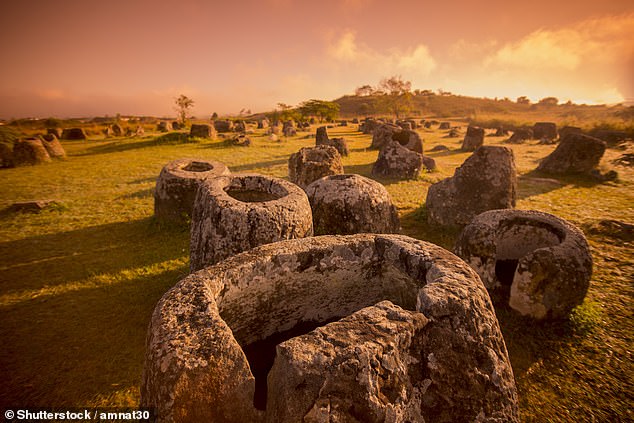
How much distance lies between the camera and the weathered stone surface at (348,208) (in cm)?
534

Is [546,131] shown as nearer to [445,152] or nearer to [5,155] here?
[445,152]

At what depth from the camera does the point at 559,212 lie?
26.8ft

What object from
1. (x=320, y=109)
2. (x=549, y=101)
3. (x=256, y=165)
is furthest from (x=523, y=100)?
(x=256, y=165)

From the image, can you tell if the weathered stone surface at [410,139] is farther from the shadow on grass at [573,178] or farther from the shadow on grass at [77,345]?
the shadow on grass at [77,345]

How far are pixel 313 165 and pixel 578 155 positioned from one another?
12182mm

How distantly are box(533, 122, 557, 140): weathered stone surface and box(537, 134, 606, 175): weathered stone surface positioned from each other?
14796 mm

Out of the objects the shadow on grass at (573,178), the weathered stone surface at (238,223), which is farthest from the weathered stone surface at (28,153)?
the shadow on grass at (573,178)

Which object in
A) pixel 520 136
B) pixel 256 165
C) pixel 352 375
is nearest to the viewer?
pixel 352 375

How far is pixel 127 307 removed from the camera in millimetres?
4402

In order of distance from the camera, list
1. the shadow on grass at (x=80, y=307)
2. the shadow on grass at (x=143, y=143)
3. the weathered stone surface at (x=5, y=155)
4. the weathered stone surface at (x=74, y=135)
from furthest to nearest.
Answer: the weathered stone surface at (x=74, y=135) → the shadow on grass at (x=143, y=143) → the weathered stone surface at (x=5, y=155) → the shadow on grass at (x=80, y=307)

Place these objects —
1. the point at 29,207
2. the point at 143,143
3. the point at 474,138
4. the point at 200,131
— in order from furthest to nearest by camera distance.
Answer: the point at 200,131 < the point at 143,143 < the point at 474,138 < the point at 29,207

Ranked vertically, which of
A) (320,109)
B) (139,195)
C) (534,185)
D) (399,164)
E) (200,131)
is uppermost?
(320,109)

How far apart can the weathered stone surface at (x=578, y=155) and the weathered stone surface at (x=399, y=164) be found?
6575 millimetres

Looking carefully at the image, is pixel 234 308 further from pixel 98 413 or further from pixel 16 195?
pixel 16 195
